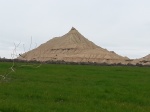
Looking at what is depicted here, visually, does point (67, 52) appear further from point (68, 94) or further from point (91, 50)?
point (68, 94)

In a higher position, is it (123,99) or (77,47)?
(77,47)

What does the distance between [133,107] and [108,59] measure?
121662 mm

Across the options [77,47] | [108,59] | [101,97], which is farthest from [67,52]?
[101,97]

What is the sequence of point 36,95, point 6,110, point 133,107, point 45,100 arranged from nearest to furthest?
1. point 6,110
2. point 133,107
3. point 45,100
4. point 36,95

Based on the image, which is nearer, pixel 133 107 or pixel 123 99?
pixel 133 107

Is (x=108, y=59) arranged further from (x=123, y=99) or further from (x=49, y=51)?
(x=123, y=99)

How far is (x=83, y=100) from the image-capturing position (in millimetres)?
15539

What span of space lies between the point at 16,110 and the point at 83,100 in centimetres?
425

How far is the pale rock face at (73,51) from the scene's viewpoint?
444 feet

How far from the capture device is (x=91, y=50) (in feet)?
484

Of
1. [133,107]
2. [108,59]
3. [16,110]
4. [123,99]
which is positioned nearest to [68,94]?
[123,99]

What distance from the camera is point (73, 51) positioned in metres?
146

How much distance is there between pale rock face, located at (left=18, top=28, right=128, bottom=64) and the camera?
135 m

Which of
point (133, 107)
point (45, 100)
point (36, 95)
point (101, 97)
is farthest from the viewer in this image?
point (101, 97)
